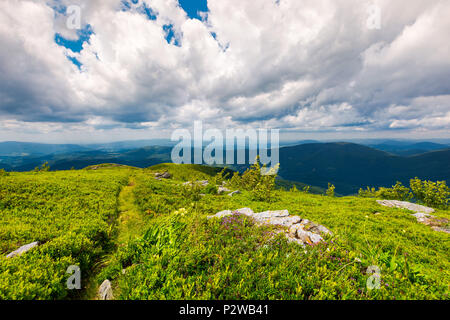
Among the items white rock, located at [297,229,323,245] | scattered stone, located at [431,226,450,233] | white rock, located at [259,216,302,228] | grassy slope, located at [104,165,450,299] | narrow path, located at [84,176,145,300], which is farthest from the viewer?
scattered stone, located at [431,226,450,233]

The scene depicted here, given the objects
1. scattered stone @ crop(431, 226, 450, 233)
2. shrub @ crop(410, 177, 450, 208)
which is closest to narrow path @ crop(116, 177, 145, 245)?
scattered stone @ crop(431, 226, 450, 233)

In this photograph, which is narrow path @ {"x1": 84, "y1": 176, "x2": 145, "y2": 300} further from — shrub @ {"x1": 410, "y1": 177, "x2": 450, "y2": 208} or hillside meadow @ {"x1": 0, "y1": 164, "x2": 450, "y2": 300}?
shrub @ {"x1": 410, "y1": 177, "x2": 450, "y2": 208}

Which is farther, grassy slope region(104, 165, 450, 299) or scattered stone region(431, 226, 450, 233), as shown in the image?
scattered stone region(431, 226, 450, 233)

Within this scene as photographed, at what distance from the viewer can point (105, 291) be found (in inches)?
187

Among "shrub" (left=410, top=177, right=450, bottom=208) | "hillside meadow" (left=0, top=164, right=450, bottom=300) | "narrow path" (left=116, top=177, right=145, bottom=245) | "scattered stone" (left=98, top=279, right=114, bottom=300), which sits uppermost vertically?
"hillside meadow" (left=0, top=164, right=450, bottom=300)

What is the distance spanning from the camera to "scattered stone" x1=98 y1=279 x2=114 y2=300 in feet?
15.2

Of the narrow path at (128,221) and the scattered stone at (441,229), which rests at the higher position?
the narrow path at (128,221)

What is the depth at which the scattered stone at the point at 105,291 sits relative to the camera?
182 inches

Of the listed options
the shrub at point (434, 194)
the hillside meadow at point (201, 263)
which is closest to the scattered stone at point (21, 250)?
the hillside meadow at point (201, 263)

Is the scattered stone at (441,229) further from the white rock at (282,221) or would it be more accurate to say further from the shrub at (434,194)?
the shrub at (434,194)

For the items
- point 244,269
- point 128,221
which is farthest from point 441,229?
point 128,221
